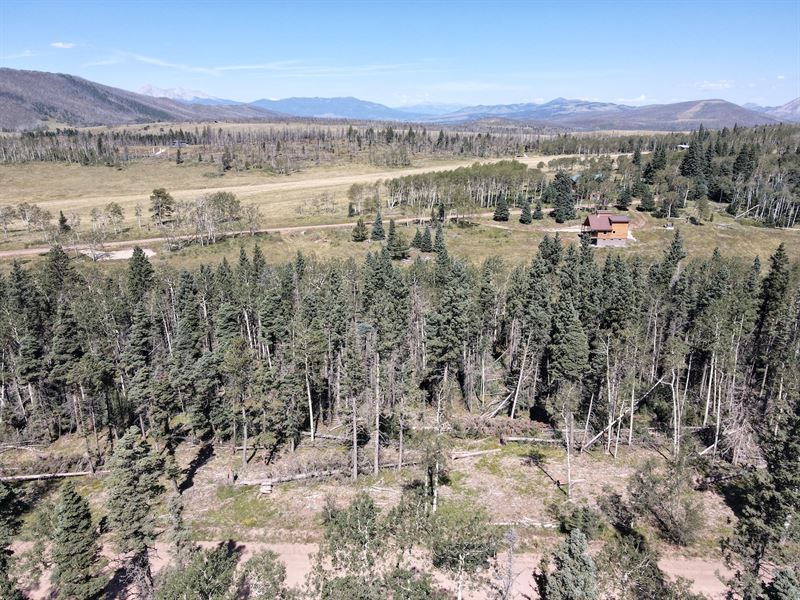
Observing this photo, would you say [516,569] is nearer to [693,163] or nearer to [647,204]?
[647,204]

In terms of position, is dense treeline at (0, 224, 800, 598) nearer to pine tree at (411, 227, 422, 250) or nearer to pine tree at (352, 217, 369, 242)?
pine tree at (411, 227, 422, 250)

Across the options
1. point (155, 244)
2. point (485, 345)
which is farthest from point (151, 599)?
point (155, 244)

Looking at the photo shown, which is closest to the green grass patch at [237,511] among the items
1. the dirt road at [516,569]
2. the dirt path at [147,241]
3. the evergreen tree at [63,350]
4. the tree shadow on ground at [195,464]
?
the dirt road at [516,569]

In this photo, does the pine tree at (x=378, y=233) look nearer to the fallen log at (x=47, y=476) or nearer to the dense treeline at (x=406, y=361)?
the dense treeline at (x=406, y=361)

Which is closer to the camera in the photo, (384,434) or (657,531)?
→ (657,531)

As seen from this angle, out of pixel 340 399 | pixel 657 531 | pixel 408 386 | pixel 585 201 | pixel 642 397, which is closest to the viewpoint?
pixel 657 531

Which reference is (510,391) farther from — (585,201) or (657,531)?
(585,201)
